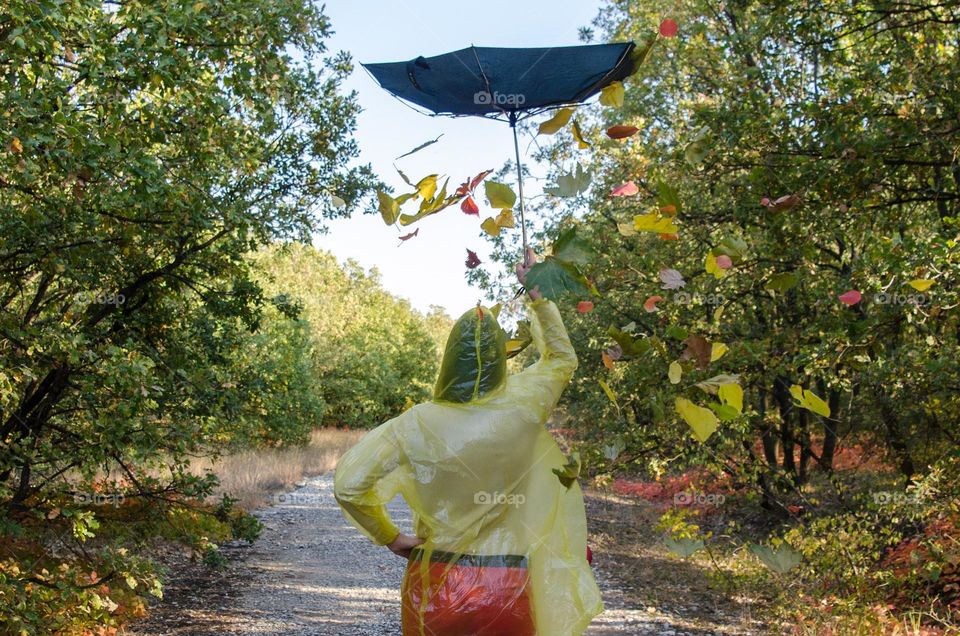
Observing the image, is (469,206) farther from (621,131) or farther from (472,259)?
(621,131)

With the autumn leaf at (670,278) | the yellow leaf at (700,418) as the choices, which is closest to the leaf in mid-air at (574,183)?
the autumn leaf at (670,278)

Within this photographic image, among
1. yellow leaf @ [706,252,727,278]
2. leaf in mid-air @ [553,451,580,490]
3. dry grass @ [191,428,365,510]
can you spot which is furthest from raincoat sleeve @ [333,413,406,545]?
dry grass @ [191,428,365,510]

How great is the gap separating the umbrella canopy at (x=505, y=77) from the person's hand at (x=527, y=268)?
22.5 inches

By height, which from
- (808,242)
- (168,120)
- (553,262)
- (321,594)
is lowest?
(321,594)

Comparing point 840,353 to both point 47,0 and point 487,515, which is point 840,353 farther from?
point 47,0

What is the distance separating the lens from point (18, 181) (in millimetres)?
5195

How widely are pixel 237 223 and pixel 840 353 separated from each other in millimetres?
5228

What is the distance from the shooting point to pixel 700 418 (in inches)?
105

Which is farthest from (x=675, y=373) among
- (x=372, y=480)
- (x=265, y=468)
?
(x=265, y=468)

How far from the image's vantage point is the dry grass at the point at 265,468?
16.8m

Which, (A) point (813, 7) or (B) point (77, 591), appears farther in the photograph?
(A) point (813, 7)

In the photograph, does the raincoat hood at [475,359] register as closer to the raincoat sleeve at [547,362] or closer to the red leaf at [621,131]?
the raincoat sleeve at [547,362]

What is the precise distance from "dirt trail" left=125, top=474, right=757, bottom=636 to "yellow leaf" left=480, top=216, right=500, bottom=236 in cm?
604

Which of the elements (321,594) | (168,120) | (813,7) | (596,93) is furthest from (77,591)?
(813,7)
